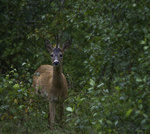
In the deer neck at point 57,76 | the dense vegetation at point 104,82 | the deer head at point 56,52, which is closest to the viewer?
the dense vegetation at point 104,82

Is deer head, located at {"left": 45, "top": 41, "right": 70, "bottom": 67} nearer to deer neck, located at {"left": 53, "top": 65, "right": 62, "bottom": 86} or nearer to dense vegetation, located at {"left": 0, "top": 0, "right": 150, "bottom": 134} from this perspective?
deer neck, located at {"left": 53, "top": 65, "right": 62, "bottom": 86}

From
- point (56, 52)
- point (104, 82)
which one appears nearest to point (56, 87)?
point (56, 52)

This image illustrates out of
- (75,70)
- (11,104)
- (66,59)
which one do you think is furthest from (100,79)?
(66,59)

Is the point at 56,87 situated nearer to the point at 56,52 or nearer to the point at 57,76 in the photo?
the point at 57,76

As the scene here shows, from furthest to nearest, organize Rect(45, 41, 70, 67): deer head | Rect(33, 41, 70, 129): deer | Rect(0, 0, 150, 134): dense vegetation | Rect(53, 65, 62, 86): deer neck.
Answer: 1. Rect(45, 41, 70, 67): deer head
2. Rect(53, 65, 62, 86): deer neck
3. Rect(33, 41, 70, 129): deer
4. Rect(0, 0, 150, 134): dense vegetation

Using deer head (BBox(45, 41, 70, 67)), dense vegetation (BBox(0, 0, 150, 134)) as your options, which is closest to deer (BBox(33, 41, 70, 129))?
deer head (BBox(45, 41, 70, 67))

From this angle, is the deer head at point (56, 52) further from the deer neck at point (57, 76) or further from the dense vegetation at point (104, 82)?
the dense vegetation at point (104, 82)

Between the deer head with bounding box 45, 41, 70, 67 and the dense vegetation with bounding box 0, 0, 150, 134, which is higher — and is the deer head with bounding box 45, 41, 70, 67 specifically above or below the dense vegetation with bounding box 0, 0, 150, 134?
above

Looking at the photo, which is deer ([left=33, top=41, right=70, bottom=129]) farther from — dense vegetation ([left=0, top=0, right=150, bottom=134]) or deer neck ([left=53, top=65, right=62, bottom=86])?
dense vegetation ([left=0, top=0, right=150, bottom=134])

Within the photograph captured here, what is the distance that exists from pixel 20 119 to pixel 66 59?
4.35 meters

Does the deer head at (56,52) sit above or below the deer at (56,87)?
above

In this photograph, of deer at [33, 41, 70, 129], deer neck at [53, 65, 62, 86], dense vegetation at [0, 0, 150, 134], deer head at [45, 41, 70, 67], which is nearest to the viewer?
dense vegetation at [0, 0, 150, 134]

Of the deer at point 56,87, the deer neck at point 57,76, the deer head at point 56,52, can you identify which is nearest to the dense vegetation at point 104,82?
the deer at point 56,87

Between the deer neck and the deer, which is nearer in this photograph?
the deer
